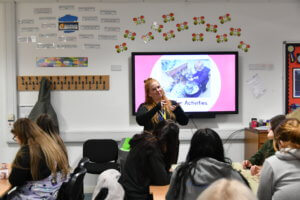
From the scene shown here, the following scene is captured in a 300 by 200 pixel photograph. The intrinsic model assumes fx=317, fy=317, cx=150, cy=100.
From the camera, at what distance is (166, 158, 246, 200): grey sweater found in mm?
1743

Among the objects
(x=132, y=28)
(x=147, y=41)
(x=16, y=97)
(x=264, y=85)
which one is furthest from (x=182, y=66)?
(x=16, y=97)

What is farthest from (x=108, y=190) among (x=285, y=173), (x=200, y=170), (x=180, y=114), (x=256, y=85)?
(x=256, y=85)

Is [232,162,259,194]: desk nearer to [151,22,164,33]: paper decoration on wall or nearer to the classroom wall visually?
the classroom wall

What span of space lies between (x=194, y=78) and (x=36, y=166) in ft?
8.61

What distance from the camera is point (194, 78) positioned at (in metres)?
4.37

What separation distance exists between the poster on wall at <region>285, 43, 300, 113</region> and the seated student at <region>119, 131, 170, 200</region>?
2.93 m

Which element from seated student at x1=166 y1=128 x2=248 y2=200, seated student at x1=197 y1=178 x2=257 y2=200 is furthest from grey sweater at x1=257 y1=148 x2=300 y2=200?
seated student at x1=197 y1=178 x2=257 y2=200

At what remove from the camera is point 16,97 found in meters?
4.39

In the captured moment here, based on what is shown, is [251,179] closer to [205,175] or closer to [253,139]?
[205,175]

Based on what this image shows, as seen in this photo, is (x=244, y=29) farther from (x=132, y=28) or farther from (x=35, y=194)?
(x=35, y=194)

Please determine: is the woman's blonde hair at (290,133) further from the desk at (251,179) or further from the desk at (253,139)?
the desk at (253,139)

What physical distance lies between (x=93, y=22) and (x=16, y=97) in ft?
4.89

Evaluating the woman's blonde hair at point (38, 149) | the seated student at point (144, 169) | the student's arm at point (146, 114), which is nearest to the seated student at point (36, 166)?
the woman's blonde hair at point (38, 149)

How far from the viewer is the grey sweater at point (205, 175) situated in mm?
1743
